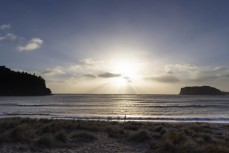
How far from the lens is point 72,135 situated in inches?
731

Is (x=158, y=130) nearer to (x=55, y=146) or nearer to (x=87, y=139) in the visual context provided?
(x=87, y=139)

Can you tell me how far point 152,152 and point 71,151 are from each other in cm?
406

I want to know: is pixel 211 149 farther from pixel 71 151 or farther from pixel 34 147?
pixel 34 147

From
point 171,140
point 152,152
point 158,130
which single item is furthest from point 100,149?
point 158,130

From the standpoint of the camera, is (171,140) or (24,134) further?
(24,134)

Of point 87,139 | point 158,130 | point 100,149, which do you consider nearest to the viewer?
point 100,149

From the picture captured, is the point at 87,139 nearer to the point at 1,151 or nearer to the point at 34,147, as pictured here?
the point at 34,147

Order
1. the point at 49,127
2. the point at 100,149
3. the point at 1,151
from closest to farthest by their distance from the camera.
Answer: the point at 1,151 < the point at 100,149 < the point at 49,127

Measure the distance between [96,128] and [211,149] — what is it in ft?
32.2

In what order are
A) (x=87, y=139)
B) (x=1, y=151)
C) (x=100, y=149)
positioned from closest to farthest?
(x=1, y=151), (x=100, y=149), (x=87, y=139)

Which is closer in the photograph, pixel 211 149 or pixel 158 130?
pixel 211 149

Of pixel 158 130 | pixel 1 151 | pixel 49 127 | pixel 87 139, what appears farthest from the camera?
pixel 158 130

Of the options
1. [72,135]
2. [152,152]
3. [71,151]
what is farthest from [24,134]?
[152,152]

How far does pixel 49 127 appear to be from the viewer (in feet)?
69.2
